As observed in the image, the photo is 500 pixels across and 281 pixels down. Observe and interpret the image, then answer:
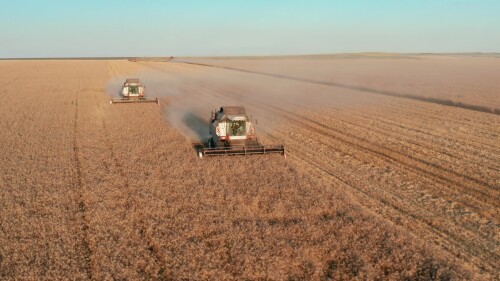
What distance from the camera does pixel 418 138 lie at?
2064 centimetres

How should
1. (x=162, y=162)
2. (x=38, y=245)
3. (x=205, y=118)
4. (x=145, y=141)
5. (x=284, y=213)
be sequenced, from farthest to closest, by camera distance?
(x=205, y=118)
(x=145, y=141)
(x=162, y=162)
(x=284, y=213)
(x=38, y=245)

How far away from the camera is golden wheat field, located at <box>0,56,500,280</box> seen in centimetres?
898

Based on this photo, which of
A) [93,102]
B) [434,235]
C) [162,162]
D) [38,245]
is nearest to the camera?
[38,245]

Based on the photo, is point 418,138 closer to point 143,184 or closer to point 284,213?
point 284,213

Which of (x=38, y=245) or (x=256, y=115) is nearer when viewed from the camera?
(x=38, y=245)

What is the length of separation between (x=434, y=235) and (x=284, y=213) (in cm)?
381

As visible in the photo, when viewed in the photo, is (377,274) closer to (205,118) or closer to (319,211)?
(319,211)

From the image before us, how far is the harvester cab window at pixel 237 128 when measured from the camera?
58.8ft

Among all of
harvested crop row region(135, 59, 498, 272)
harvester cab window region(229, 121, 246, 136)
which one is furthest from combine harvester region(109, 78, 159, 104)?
harvester cab window region(229, 121, 246, 136)

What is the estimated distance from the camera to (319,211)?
11719 mm

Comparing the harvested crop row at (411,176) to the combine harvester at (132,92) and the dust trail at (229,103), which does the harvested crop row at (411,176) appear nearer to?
the dust trail at (229,103)

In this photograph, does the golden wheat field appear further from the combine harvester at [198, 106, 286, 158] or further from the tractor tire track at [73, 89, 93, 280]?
the combine harvester at [198, 106, 286, 158]

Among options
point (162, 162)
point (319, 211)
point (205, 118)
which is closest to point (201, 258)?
point (319, 211)

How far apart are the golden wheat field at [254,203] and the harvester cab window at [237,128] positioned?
4.51 feet
